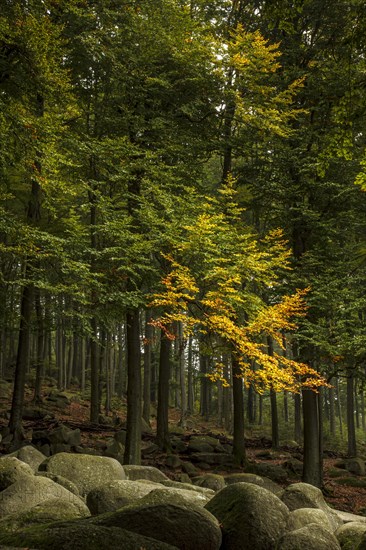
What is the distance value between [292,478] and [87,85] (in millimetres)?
15549

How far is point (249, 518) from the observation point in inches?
268

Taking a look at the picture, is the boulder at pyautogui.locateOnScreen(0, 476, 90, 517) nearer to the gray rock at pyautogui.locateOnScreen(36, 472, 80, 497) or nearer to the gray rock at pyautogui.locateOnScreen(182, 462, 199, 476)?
the gray rock at pyautogui.locateOnScreen(36, 472, 80, 497)

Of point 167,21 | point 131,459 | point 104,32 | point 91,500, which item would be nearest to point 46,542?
point 91,500

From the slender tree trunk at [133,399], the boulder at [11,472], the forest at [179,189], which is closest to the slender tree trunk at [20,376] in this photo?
the forest at [179,189]

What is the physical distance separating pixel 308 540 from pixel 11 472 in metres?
4.83

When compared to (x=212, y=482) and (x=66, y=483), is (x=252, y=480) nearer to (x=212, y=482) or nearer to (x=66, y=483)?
(x=212, y=482)

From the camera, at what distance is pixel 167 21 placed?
15070 mm

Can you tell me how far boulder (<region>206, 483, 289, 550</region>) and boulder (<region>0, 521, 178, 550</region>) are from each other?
2.17 meters

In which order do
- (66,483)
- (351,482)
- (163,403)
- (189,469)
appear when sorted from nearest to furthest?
(66,483), (189,469), (163,403), (351,482)

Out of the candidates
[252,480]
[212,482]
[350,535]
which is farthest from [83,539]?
[252,480]

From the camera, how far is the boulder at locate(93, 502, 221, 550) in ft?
19.4

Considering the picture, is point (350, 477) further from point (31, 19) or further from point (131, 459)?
point (31, 19)

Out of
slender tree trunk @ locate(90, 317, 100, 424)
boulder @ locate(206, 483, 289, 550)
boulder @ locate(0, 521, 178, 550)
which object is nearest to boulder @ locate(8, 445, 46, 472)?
boulder @ locate(206, 483, 289, 550)

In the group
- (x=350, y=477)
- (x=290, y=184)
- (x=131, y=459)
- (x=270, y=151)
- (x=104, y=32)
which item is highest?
(x=104, y=32)
